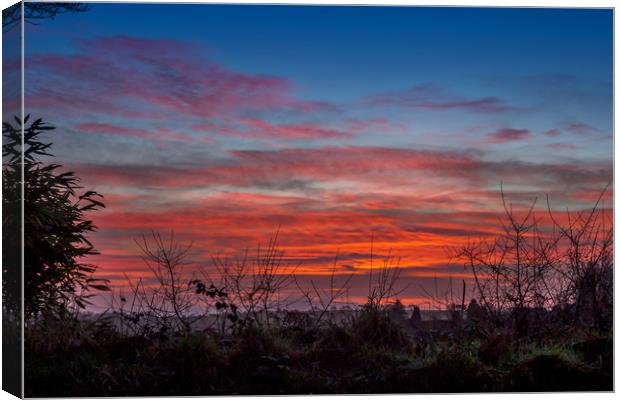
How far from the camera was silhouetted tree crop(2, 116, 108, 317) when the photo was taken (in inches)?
351

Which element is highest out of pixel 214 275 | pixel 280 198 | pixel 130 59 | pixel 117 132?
pixel 130 59

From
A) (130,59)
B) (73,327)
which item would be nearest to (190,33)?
(130,59)

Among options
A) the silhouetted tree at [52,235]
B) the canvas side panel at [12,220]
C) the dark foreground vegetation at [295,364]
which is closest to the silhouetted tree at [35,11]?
the canvas side panel at [12,220]

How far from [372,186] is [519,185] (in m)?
1.30

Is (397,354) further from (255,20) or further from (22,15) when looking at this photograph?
(22,15)

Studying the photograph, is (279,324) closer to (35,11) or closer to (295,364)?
(295,364)

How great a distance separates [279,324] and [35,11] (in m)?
3.37

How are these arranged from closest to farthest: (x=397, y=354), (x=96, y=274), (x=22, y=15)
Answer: (x=22, y=15), (x=397, y=354), (x=96, y=274)

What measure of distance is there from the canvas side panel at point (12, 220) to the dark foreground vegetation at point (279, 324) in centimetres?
3

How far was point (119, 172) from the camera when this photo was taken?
28.2 feet

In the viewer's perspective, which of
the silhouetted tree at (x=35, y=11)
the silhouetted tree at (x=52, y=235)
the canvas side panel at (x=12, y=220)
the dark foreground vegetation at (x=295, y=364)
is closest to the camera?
the canvas side panel at (x=12, y=220)

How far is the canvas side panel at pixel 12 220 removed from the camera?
7.41 metres

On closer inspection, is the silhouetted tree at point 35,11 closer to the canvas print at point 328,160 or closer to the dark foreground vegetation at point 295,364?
the canvas print at point 328,160

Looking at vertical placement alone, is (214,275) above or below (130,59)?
below
